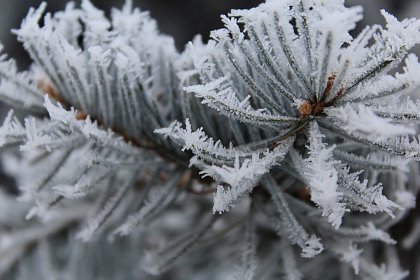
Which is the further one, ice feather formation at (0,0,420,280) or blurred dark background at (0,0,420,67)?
blurred dark background at (0,0,420,67)

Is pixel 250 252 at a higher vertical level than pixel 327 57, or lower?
lower

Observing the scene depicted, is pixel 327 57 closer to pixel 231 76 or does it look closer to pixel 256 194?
pixel 231 76

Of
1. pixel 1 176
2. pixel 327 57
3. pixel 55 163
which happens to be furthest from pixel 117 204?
pixel 1 176

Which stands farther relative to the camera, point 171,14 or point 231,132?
point 171,14

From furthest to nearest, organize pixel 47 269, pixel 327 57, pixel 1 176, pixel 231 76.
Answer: pixel 1 176 → pixel 47 269 → pixel 231 76 → pixel 327 57

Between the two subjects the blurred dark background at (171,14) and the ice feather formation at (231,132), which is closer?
the ice feather formation at (231,132)

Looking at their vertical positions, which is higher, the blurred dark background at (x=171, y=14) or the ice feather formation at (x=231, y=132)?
the blurred dark background at (x=171, y=14)

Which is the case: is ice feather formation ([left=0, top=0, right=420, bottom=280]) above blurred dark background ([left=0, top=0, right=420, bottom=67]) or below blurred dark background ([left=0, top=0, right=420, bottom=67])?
below

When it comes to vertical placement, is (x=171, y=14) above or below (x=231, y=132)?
above
